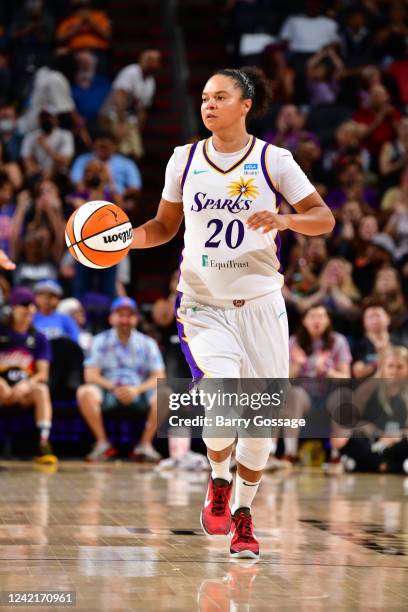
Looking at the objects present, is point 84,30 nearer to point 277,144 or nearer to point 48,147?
point 48,147

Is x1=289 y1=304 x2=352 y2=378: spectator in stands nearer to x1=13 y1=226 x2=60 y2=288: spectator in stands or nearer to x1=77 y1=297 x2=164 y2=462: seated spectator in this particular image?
x1=77 y1=297 x2=164 y2=462: seated spectator

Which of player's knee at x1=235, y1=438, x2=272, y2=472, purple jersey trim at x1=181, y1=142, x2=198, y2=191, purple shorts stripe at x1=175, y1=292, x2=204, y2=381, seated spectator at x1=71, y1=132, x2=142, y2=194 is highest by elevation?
seated spectator at x1=71, y1=132, x2=142, y2=194

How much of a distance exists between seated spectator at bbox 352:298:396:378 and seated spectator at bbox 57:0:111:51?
21.5 ft

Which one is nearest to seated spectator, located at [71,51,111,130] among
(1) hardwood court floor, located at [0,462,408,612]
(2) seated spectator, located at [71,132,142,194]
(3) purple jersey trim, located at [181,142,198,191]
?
(2) seated spectator, located at [71,132,142,194]

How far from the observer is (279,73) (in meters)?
15.6

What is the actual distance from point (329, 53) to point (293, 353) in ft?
20.6

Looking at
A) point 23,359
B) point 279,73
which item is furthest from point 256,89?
point 279,73

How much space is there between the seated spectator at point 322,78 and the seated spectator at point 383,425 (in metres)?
5.86

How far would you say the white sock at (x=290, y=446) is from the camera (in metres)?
11.2

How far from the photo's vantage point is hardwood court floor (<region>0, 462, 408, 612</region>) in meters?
4.57

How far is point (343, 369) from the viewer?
11.2 meters

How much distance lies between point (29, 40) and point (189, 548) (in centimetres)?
1154

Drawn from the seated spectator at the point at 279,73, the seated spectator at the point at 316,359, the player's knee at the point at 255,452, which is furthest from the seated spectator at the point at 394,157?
the player's knee at the point at 255,452

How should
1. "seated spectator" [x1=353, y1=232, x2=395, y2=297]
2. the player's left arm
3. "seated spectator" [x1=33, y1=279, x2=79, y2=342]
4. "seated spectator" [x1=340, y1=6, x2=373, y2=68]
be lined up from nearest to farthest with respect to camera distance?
the player's left arm, "seated spectator" [x1=33, y1=279, x2=79, y2=342], "seated spectator" [x1=353, y1=232, x2=395, y2=297], "seated spectator" [x1=340, y1=6, x2=373, y2=68]
